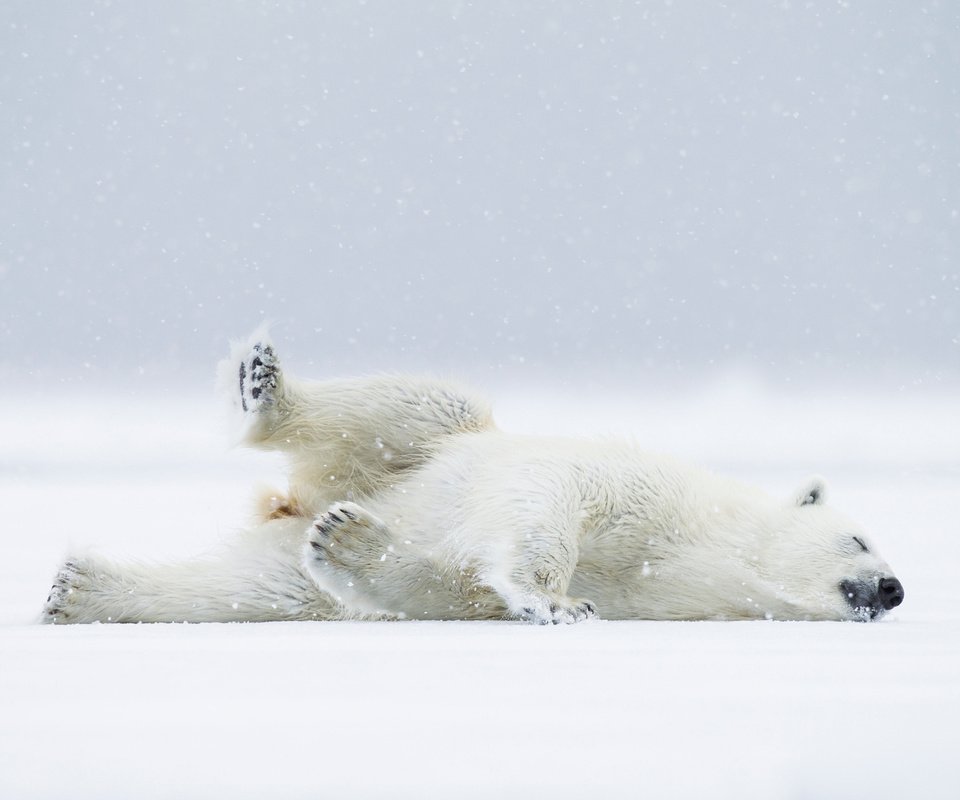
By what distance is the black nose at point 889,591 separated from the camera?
113 inches

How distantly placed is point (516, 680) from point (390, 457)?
1.65 meters

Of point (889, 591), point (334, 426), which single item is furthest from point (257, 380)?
point (889, 591)

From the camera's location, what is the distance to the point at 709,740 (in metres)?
1.29

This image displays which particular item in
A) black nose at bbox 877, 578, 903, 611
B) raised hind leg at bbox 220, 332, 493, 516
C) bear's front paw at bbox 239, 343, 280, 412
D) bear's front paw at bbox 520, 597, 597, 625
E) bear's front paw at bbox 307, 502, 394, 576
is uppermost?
bear's front paw at bbox 239, 343, 280, 412

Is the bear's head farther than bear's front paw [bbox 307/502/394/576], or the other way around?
the bear's head

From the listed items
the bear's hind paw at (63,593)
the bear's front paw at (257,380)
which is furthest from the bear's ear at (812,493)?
the bear's hind paw at (63,593)

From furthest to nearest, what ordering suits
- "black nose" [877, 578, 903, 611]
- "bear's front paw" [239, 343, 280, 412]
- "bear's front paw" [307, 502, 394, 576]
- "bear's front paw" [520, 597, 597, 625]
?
"bear's front paw" [239, 343, 280, 412] → "black nose" [877, 578, 903, 611] → "bear's front paw" [307, 502, 394, 576] → "bear's front paw" [520, 597, 597, 625]

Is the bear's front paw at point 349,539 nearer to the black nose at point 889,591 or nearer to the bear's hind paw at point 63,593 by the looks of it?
the bear's hind paw at point 63,593

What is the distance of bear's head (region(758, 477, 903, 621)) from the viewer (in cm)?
288

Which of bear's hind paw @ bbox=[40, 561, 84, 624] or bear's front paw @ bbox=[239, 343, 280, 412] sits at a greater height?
bear's front paw @ bbox=[239, 343, 280, 412]

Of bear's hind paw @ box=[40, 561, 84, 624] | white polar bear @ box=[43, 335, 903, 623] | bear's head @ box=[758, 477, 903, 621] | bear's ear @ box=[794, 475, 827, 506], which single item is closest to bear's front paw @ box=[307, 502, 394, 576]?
white polar bear @ box=[43, 335, 903, 623]

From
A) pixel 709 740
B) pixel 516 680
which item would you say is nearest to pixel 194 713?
pixel 516 680

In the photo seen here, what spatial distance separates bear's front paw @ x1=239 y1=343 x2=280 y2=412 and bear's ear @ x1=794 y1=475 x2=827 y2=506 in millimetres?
1536

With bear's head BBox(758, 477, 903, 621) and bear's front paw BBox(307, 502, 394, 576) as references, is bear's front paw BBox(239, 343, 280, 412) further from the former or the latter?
bear's head BBox(758, 477, 903, 621)
